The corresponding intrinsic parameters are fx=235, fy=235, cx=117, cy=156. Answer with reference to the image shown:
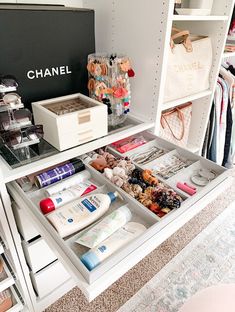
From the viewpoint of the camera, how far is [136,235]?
1.77ft

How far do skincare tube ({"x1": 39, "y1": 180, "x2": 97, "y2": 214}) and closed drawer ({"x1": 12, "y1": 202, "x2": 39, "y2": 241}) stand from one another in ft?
0.53

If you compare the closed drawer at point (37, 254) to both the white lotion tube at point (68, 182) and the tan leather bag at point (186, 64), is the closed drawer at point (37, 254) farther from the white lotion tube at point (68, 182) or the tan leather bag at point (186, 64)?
the tan leather bag at point (186, 64)

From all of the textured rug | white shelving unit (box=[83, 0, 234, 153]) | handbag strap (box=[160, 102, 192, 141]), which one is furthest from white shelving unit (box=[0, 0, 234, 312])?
the textured rug

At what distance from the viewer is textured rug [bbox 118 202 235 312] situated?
1.04 metres

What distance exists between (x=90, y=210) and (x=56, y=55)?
562 mm

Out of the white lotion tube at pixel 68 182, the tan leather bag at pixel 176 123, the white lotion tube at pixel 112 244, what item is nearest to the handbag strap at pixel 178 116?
the tan leather bag at pixel 176 123

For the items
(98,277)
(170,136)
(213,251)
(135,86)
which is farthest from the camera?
(213,251)

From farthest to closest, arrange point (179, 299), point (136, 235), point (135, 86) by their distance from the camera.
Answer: point (179, 299), point (135, 86), point (136, 235)

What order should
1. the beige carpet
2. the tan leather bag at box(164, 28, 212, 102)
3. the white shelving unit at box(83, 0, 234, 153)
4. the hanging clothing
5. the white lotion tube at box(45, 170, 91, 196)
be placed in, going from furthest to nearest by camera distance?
1. the hanging clothing
2. the beige carpet
3. the tan leather bag at box(164, 28, 212, 102)
4. the white shelving unit at box(83, 0, 234, 153)
5. the white lotion tube at box(45, 170, 91, 196)

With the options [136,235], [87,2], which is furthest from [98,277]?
[87,2]

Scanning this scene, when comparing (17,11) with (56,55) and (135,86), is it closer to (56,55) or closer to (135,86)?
(56,55)

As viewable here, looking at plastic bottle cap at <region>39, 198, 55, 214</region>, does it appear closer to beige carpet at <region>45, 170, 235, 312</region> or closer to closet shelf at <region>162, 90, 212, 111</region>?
closet shelf at <region>162, 90, 212, 111</region>

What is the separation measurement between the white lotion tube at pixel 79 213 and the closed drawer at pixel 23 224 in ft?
0.66

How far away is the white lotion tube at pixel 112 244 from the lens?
461 millimetres
